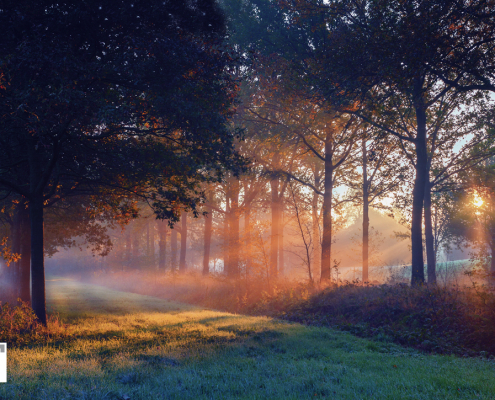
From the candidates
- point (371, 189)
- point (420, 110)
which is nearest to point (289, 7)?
point (420, 110)

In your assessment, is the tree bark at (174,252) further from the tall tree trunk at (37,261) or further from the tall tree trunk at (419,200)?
the tall tree trunk at (419,200)

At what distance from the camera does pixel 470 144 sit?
21.0m

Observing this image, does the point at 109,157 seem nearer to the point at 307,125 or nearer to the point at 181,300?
the point at 307,125

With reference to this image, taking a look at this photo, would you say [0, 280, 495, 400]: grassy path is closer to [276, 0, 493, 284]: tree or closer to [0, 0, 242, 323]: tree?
[0, 0, 242, 323]: tree

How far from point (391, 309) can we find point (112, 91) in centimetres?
1094

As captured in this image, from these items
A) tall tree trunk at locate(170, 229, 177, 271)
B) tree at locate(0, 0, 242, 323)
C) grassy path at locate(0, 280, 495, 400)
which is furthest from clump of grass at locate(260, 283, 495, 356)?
tall tree trunk at locate(170, 229, 177, 271)

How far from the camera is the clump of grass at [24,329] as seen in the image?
8.95 m

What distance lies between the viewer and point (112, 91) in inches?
355

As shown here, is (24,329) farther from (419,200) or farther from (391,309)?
(419,200)

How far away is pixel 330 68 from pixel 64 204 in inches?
513

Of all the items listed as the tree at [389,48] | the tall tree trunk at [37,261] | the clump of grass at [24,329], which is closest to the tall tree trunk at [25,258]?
the tall tree trunk at [37,261]

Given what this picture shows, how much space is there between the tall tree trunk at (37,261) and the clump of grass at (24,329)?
0.28 meters

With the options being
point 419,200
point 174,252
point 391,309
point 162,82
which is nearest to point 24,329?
point 162,82

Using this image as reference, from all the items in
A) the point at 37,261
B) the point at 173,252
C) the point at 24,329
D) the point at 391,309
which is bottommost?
the point at 173,252
